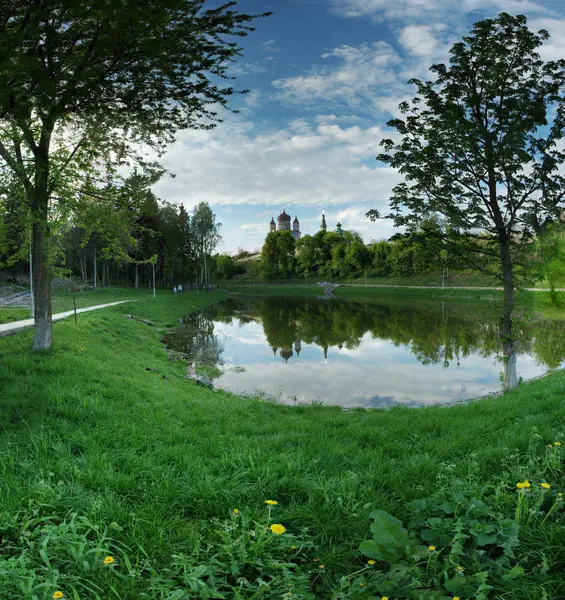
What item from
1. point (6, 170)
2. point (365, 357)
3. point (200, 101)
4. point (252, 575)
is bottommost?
point (365, 357)

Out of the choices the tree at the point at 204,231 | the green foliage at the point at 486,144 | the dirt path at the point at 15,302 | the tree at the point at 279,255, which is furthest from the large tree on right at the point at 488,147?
the tree at the point at 279,255

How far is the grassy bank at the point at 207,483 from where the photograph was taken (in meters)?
2.65

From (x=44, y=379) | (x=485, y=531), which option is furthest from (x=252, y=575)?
(x=44, y=379)

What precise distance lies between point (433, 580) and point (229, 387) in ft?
35.9

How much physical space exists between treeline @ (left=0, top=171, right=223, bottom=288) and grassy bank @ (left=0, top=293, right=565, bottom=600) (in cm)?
397

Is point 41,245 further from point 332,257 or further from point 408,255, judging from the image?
point 332,257

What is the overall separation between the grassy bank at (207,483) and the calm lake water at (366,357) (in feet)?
16.2

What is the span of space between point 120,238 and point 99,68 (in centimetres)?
539

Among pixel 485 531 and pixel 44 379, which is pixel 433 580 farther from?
pixel 44 379

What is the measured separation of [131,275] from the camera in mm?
70875

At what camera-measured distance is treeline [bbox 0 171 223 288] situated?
9.87 meters

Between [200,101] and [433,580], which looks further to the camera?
[200,101]

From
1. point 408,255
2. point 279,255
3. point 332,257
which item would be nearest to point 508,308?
point 408,255

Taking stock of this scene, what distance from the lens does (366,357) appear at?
17.9 meters
